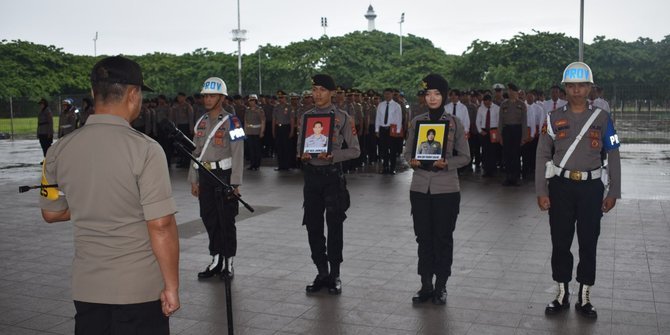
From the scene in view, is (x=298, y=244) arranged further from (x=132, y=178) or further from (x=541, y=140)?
(x=132, y=178)

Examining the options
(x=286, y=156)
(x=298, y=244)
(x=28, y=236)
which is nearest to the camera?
(x=298, y=244)

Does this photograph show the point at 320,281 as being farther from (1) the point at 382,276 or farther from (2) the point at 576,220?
(2) the point at 576,220

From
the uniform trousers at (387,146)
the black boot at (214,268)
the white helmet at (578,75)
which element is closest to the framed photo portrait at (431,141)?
Result: the white helmet at (578,75)

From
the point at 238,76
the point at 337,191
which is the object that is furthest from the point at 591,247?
the point at 238,76

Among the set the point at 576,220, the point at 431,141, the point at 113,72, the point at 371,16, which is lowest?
the point at 576,220

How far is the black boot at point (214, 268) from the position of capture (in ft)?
22.8

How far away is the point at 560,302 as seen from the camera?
5672mm

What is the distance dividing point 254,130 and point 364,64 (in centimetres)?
4081

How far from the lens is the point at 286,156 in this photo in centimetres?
1748

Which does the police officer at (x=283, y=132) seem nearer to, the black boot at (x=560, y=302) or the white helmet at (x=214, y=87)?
the white helmet at (x=214, y=87)

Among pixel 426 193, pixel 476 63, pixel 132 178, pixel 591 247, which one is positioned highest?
pixel 476 63

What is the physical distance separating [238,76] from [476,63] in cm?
2116

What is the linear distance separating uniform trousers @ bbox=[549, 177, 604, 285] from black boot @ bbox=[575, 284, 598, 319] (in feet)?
0.21

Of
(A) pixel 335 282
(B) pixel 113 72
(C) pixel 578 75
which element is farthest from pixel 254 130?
(B) pixel 113 72
